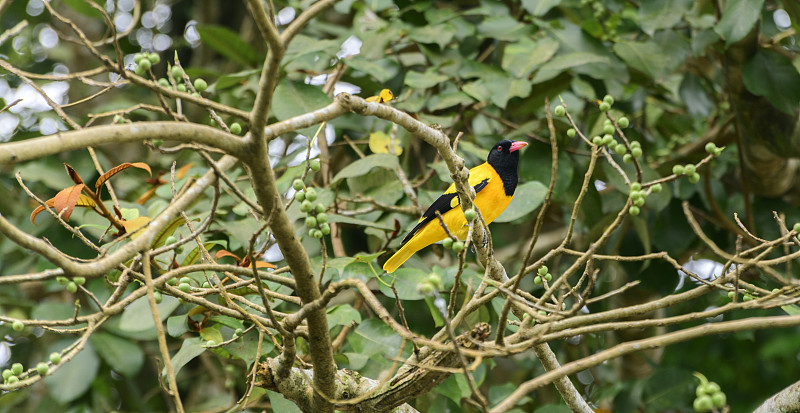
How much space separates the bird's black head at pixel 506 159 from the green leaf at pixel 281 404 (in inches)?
60.0

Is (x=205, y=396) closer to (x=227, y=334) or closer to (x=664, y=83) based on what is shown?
(x=227, y=334)

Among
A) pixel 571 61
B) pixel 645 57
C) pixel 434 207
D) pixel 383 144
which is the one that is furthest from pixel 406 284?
pixel 645 57

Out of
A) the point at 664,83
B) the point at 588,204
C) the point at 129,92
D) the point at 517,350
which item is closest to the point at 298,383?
the point at 517,350

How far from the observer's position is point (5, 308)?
438 cm

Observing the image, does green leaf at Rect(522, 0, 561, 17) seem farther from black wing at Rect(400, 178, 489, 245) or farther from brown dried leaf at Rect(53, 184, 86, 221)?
brown dried leaf at Rect(53, 184, 86, 221)

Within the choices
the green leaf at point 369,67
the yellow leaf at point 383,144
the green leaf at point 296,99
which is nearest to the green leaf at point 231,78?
the green leaf at point 296,99

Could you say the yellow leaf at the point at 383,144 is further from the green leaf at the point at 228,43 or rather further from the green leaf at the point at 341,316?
the green leaf at the point at 228,43

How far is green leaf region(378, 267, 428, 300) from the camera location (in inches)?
104

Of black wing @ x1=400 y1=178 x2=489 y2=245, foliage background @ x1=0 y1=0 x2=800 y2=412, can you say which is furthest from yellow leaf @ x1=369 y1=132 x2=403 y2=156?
black wing @ x1=400 y1=178 x2=489 y2=245

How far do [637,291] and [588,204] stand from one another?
4.28ft

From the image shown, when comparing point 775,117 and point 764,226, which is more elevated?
point 775,117

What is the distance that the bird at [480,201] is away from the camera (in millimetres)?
3150

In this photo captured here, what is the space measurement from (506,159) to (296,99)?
1.05 m

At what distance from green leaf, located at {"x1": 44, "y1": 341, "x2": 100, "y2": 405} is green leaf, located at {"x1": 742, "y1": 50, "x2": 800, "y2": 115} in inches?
141
